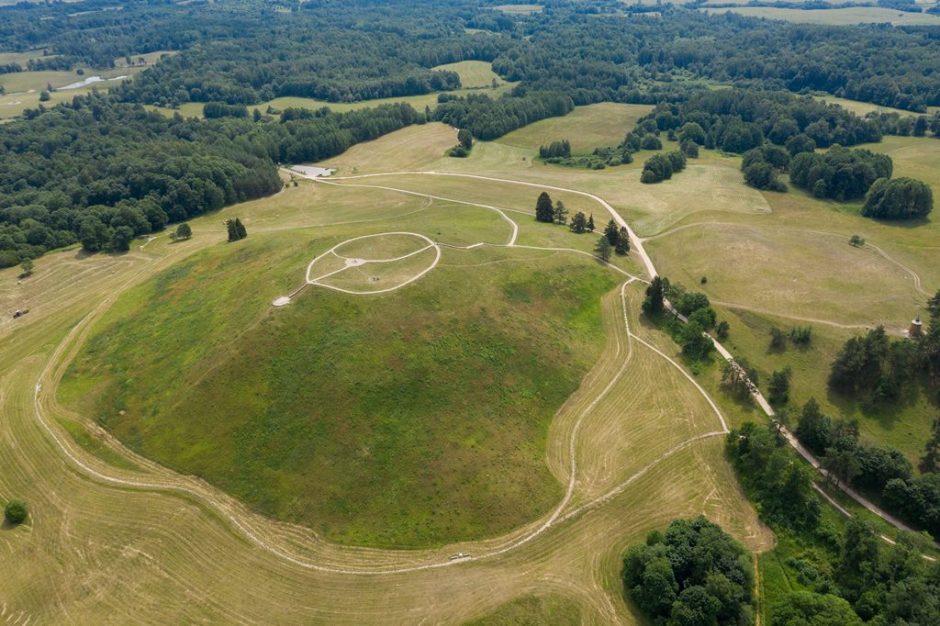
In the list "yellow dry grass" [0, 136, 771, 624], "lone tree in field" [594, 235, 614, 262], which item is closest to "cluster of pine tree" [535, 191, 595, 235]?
"lone tree in field" [594, 235, 614, 262]

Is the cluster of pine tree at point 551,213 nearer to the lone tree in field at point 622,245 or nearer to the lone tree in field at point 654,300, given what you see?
the lone tree in field at point 622,245

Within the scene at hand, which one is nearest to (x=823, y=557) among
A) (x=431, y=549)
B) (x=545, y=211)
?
(x=431, y=549)

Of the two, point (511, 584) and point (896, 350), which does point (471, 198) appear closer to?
point (896, 350)

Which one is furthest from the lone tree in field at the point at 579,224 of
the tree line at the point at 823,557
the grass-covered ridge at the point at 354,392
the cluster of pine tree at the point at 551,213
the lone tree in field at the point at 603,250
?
the tree line at the point at 823,557

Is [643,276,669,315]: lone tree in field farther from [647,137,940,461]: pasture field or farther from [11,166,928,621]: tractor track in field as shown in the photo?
[647,137,940,461]: pasture field

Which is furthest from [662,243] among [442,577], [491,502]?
[442,577]

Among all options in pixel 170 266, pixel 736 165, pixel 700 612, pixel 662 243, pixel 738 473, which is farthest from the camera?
pixel 736 165
